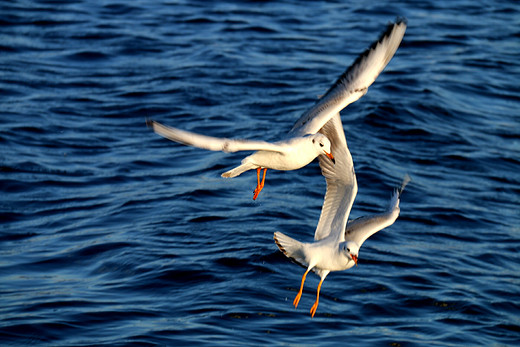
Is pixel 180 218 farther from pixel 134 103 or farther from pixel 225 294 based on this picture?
pixel 134 103

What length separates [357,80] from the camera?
996 cm

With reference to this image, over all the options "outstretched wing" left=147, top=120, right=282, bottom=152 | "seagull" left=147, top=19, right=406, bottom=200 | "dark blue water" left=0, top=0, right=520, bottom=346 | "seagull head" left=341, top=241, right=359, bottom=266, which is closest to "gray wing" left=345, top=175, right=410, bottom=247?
"seagull head" left=341, top=241, right=359, bottom=266

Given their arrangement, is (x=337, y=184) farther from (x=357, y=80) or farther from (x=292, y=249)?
(x=357, y=80)

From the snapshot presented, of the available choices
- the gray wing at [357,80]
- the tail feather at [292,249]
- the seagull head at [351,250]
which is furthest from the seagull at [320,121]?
the seagull head at [351,250]

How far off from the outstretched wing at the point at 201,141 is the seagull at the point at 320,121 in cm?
2

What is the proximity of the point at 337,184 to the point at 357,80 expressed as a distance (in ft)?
3.86

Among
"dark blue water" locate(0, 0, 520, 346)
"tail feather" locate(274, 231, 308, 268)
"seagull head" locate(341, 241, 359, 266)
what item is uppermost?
"seagull head" locate(341, 241, 359, 266)

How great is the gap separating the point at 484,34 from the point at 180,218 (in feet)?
40.1

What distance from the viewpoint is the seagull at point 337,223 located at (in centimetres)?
969

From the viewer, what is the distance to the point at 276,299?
13.2m

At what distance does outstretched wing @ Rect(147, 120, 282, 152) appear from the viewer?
298 inches

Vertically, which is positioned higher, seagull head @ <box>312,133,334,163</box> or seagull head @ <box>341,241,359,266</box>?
seagull head @ <box>312,133,334,163</box>

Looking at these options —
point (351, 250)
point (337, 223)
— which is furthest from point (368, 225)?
point (351, 250)

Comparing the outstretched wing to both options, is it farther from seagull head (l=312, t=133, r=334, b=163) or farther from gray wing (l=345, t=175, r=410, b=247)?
gray wing (l=345, t=175, r=410, b=247)
